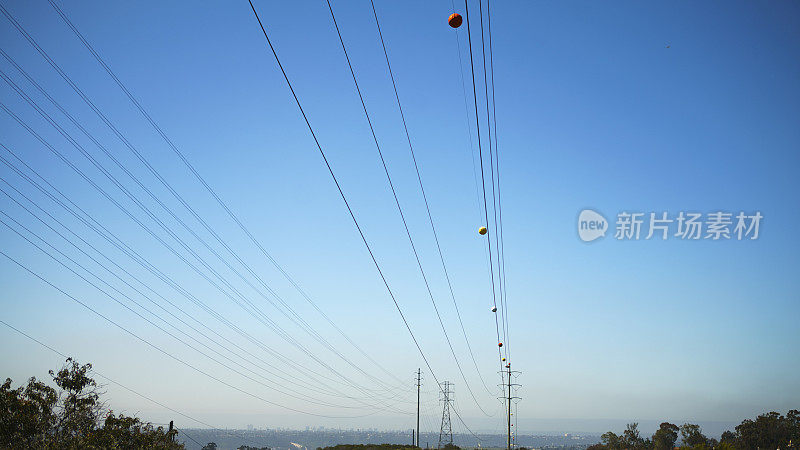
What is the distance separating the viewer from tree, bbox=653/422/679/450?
120 metres

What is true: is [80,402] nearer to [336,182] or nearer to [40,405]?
[40,405]

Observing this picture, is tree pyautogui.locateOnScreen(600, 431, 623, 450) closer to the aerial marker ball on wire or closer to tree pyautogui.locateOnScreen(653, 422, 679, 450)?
tree pyautogui.locateOnScreen(653, 422, 679, 450)

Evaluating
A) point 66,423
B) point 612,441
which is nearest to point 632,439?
point 612,441

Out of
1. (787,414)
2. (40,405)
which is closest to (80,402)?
(40,405)

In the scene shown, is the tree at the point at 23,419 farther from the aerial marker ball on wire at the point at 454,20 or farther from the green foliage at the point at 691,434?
the green foliage at the point at 691,434

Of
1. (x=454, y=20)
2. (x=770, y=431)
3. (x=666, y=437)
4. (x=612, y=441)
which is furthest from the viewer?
(x=612, y=441)

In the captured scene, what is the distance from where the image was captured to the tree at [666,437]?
120m

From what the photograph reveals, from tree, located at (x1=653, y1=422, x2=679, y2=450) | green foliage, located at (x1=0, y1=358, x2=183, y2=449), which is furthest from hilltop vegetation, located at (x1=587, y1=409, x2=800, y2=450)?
green foliage, located at (x1=0, y1=358, x2=183, y2=449)

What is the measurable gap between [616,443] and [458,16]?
15238cm

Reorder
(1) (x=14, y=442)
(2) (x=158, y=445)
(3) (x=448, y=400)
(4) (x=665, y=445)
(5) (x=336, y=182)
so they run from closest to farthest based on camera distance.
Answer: (5) (x=336, y=182) < (1) (x=14, y=442) < (2) (x=158, y=445) < (3) (x=448, y=400) < (4) (x=665, y=445)

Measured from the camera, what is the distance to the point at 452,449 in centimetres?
7125

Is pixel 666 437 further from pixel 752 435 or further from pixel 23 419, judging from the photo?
pixel 23 419

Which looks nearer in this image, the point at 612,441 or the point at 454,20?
the point at 454,20

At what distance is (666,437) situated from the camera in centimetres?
12131
